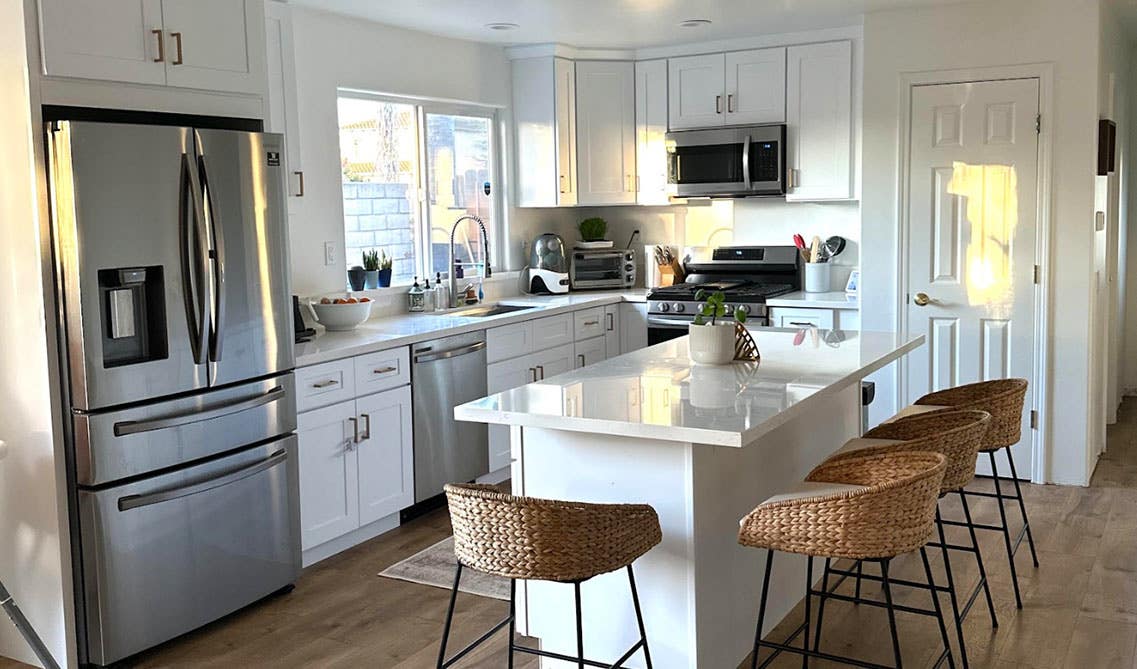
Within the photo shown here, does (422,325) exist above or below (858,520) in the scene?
above

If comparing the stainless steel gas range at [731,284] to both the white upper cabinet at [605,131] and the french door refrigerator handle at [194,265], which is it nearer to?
the white upper cabinet at [605,131]

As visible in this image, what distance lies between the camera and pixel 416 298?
5.60m

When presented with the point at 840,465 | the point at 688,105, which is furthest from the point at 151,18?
the point at 688,105

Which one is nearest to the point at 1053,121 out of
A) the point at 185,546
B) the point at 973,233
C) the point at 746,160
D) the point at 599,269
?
the point at 973,233

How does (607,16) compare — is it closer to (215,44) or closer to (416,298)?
(416,298)

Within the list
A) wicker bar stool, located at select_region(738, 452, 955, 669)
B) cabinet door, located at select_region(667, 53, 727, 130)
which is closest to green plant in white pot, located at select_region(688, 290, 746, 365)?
wicker bar stool, located at select_region(738, 452, 955, 669)

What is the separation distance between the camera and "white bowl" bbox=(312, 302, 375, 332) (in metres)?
4.78

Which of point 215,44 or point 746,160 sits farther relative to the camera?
point 746,160

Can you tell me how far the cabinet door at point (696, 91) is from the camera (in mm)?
6156

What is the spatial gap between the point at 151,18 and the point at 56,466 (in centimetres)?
145

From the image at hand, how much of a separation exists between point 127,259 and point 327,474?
1.32 m

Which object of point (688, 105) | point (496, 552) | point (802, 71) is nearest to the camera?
point (496, 552)

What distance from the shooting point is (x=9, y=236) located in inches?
127

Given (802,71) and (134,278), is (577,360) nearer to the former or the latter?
(802,71)
